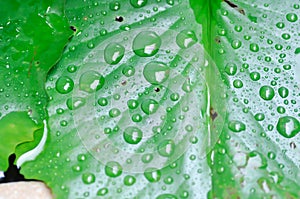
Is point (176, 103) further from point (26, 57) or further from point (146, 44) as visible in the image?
point (26, 57)

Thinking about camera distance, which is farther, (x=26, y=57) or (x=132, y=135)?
(x=26, y=57)

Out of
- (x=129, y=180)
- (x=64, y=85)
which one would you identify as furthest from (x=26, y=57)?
(x=129, y=180)

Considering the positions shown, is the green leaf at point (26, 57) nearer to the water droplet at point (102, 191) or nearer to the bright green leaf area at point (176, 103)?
the bright green leaf area at point (176, 103)

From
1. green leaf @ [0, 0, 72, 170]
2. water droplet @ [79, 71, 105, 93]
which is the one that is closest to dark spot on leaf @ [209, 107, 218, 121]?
water droplet @ [79, 71, 105, 93]

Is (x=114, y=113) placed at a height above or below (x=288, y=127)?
above

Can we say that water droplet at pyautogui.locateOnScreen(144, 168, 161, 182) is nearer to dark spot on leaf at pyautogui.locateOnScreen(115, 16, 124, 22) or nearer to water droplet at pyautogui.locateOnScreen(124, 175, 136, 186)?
water droplet at pyautogui.locateOnScreen(124, 175, 136, 186)

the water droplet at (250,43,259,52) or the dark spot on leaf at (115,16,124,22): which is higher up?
the dark spot on leaf at (115,16,124,22)

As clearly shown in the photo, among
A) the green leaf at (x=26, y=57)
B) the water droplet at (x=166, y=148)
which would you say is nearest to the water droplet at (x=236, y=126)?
the water droplet at (x=166, y=148)
